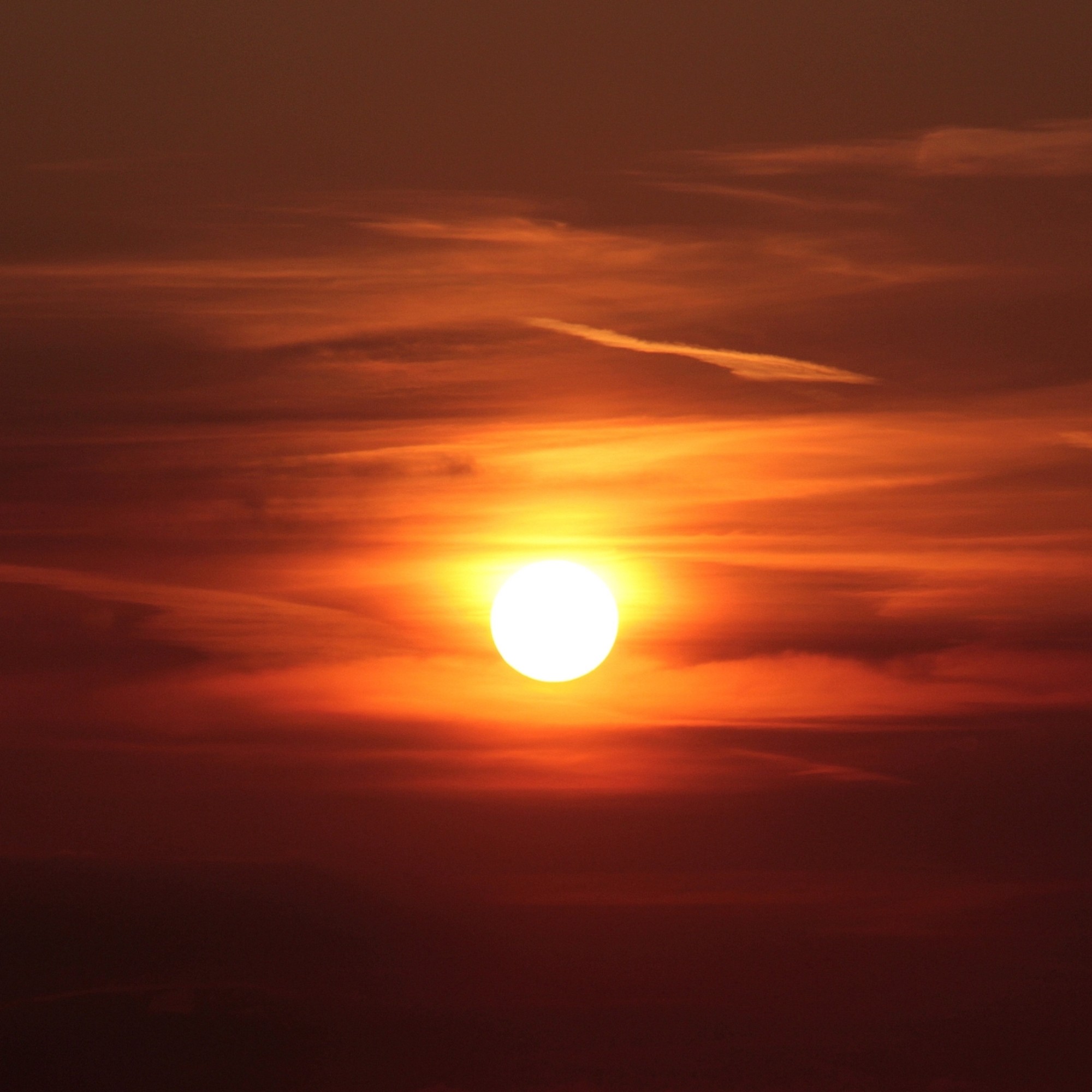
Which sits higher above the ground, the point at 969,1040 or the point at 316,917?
the point at 316,917

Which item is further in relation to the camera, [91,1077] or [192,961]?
[192,961]

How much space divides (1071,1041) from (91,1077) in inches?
1947

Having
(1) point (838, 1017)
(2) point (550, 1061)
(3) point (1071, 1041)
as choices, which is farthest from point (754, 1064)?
(3) point (1071, 1041)

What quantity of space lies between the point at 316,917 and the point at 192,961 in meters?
8.12

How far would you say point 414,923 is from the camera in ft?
257

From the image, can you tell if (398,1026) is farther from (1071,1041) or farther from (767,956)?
(1071,1041)

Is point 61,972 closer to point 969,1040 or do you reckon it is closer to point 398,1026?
point 398,1026

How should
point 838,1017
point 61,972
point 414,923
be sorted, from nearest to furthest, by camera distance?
point 414,923 → point 61,972 → point 838,1017

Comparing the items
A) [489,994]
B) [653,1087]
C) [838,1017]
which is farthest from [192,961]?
[838,1017]

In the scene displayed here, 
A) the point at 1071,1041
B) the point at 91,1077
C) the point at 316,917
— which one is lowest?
the point at 1071,1041

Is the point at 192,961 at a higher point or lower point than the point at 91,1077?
higher

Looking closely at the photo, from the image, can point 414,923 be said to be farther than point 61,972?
No

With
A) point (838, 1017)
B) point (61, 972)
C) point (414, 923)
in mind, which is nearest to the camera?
point (414, 923)

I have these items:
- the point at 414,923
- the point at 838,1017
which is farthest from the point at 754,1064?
the point at 414,923
